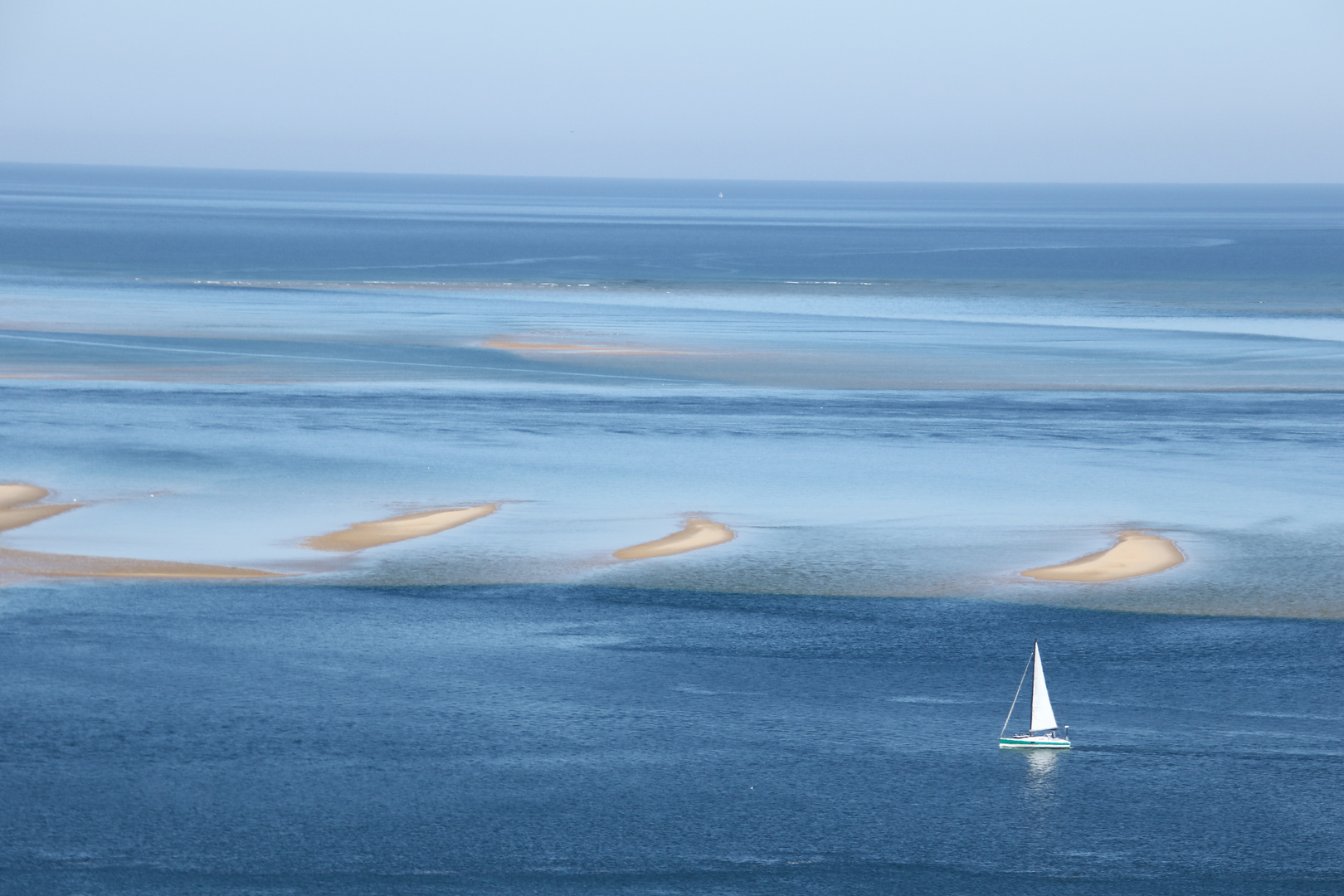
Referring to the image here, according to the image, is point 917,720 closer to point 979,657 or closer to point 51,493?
point 979,657

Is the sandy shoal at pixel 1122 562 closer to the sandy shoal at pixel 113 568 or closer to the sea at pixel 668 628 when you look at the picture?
the sea at pixel 668 628

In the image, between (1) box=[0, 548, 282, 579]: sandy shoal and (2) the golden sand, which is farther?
(2) the golden sand

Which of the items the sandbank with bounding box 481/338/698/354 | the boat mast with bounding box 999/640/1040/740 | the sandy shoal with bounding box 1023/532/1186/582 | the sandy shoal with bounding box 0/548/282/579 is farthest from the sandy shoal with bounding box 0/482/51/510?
the sandbank with bounding box 481/338/698/354

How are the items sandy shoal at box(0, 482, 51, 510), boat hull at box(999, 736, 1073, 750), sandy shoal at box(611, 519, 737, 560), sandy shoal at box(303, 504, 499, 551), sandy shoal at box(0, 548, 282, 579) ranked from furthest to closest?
sandy shoal at box(0, 482, 51, 510) → sandy shoal at box(303, 504, 499, 551) → sandy shoal at box(611, 519, 737, 560) → sandy shoal at box(0, 548, 282, 579) → boat hull at box(999, 736, 1073, 750)

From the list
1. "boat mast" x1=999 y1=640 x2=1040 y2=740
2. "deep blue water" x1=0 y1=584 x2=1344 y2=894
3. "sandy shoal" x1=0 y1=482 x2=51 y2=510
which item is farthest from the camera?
"sandy shoal" x1=0 y1=482 x2=51 y2=510

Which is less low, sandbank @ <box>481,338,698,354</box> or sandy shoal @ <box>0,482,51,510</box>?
sandbank @ <box>481,338,698,354</box>

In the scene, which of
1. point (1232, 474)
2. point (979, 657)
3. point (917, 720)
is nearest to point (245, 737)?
point (917, 720)

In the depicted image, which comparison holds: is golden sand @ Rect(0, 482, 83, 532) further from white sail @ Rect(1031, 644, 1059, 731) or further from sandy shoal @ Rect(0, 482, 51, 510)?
white sail @ Rect(1031, 644, 1059, 731)
